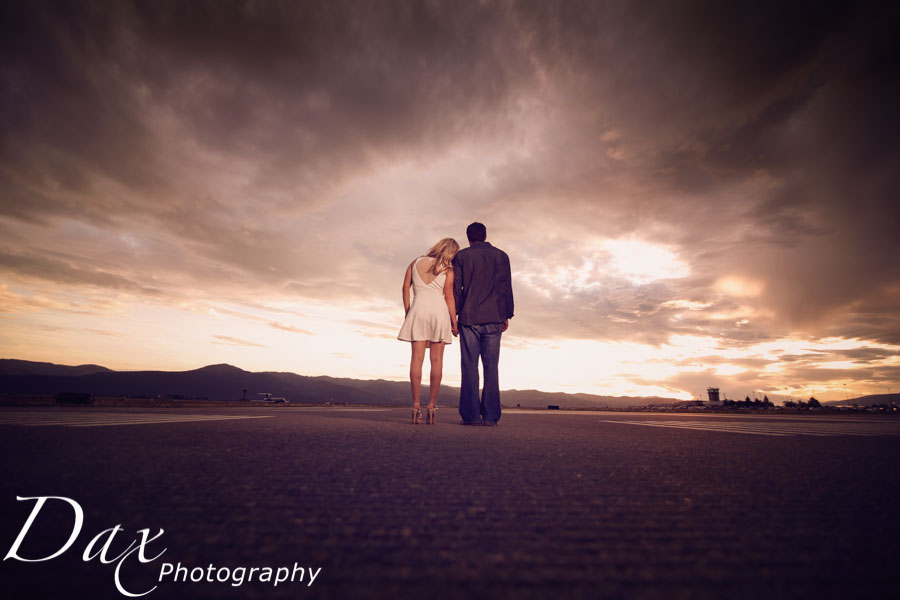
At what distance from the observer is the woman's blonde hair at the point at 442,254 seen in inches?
208

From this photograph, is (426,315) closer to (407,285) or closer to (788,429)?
(407,285)

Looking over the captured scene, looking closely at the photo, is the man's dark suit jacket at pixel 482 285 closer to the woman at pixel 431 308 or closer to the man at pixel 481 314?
the man at pixel 481 314

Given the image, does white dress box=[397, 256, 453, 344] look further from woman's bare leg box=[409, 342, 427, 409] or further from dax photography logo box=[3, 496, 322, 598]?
dax photography logo box=[3, 496, 322, 598]

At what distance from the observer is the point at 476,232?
18.3 feet

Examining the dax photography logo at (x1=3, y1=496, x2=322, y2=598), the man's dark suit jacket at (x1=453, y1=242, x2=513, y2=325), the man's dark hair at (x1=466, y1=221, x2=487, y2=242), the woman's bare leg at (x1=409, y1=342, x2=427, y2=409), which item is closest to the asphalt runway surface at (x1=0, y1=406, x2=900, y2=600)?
the dax photography logo at (x1=3, y1=496, x2=322, y2=598)

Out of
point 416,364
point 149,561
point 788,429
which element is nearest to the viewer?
point 149,561

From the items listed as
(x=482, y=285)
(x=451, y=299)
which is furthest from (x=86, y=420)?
(x=482, y=285)

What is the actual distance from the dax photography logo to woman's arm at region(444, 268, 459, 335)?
442 cm

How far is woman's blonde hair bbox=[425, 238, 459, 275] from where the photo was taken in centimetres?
529

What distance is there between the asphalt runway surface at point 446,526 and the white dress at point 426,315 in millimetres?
3174

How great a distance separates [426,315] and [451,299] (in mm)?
411

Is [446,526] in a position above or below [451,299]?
below

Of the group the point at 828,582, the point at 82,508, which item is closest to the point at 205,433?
the point at 82,508

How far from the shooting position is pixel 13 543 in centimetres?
87
